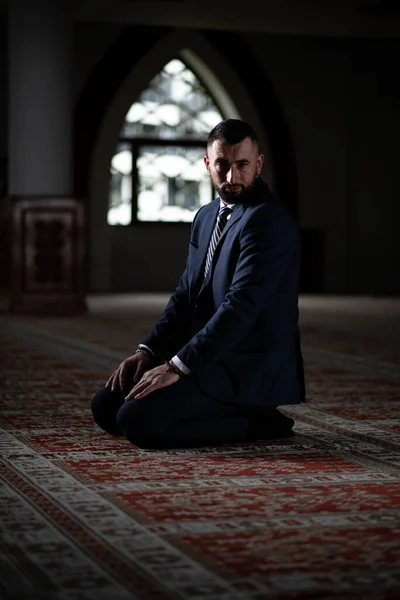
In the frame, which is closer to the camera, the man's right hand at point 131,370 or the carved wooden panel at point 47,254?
the man's right hand at point 131,370

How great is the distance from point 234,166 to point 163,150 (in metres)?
11.3

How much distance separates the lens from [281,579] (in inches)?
87.3

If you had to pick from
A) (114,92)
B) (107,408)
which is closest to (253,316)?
(107,408)

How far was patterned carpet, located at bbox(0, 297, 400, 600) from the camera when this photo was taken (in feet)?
7.23

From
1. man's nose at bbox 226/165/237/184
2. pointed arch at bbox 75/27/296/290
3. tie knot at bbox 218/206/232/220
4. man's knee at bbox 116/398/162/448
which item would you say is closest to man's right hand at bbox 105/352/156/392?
man's knee at bbox 116/398/162/448

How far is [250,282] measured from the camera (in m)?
3.51

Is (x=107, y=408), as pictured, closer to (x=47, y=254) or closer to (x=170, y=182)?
(x=47, y=254)

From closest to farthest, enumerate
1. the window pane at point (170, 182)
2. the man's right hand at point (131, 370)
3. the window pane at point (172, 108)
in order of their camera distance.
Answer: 1. the man's right hand at point (131, 370)
2. the window pane at point (172, 108)
3. the window pane at point (170, 182)

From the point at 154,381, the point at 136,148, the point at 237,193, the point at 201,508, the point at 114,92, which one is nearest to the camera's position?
the point at 201,508

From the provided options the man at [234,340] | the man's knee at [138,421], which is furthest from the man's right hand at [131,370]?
the man's knee at [138,421]

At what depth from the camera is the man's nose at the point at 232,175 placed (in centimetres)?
354

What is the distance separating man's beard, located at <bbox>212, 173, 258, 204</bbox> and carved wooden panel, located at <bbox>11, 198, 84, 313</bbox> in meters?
6.68

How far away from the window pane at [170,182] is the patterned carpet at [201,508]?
9.64 m

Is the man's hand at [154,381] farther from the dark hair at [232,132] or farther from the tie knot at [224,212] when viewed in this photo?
the dark hair at [232,132]
